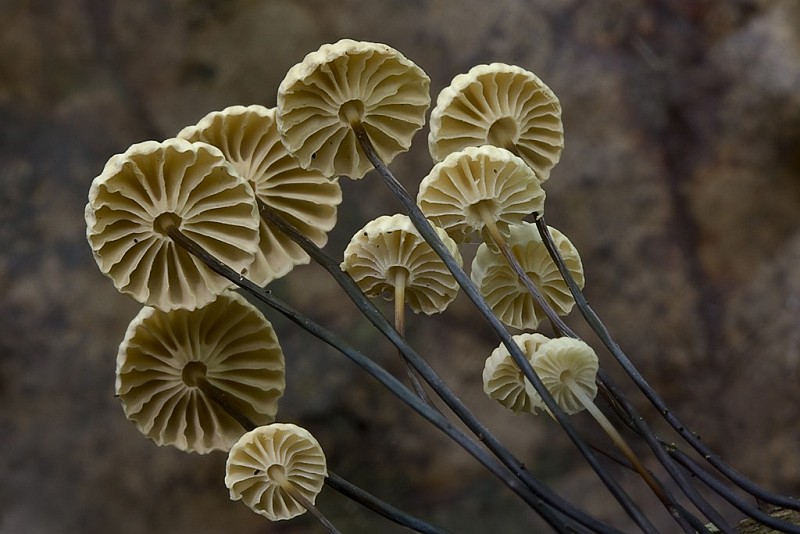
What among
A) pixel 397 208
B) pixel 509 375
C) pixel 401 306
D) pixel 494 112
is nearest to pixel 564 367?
pixel 509 375

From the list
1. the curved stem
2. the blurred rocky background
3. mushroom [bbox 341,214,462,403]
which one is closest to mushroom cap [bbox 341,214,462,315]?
mushroom [bbox 341,214,462,403]

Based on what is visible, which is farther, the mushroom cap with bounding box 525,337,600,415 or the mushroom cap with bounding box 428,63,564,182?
the mushroom cap with bounding box 428,63,564,182

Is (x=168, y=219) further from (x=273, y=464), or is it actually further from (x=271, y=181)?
(x=273, y=464)

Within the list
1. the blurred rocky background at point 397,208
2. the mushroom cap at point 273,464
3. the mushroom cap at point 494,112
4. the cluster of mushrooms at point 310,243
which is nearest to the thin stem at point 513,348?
the cluster of mushrooms at point 310,243

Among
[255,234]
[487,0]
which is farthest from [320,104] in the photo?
[487,0]

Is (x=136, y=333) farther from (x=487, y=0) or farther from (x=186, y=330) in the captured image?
(x=487, y=0)

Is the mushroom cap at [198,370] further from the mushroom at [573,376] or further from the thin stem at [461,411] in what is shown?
the mushroom at [573,376]

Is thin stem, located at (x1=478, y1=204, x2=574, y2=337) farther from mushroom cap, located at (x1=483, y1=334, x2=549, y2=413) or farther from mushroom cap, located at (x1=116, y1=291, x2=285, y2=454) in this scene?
mushroom cap, located at (x1=116, y1=291, x2=285, y2=454)
